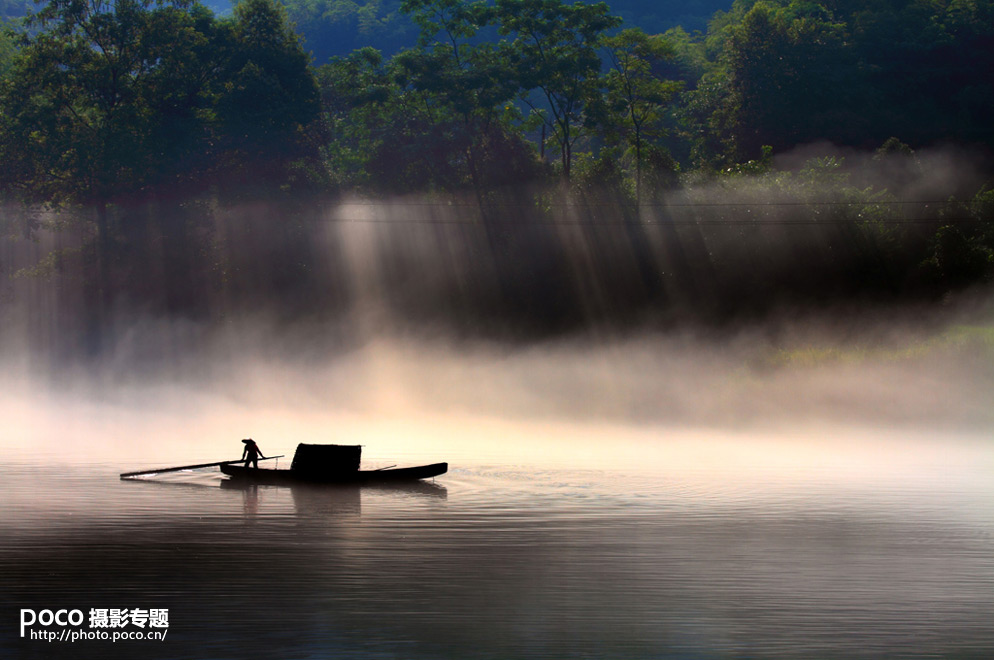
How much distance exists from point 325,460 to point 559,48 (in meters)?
53.1

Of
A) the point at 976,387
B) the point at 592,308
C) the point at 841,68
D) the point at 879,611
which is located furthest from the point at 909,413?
the point at 841,68

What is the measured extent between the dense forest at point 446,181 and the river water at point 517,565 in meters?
38.6

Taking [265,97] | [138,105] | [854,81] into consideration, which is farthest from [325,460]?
[854,81]

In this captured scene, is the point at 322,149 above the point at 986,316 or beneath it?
above

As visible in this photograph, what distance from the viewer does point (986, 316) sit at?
6138 cm

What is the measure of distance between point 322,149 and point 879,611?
70.6m

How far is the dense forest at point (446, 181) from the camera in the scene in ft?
236

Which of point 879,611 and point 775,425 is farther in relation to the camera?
point 775,425

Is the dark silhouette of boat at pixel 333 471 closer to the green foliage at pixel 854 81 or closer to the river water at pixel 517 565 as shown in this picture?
the river water at pixel 517 565

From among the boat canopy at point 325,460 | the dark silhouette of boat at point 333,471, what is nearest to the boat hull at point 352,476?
the dark silhouette of boat at point 333,471

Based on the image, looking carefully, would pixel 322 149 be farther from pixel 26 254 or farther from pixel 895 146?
pixel 895 146

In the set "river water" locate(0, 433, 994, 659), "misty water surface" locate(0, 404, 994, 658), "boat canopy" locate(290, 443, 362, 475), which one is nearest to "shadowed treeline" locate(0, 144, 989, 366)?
"misty water surface" locate(0, 404, 994, 658)

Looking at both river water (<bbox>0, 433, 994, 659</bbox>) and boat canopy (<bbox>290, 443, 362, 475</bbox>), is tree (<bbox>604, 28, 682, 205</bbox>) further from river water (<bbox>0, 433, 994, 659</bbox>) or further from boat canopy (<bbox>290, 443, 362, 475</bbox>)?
river water (<bbox>0, 433, 994, 659</bbox>)

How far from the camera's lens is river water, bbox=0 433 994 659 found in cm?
1625
